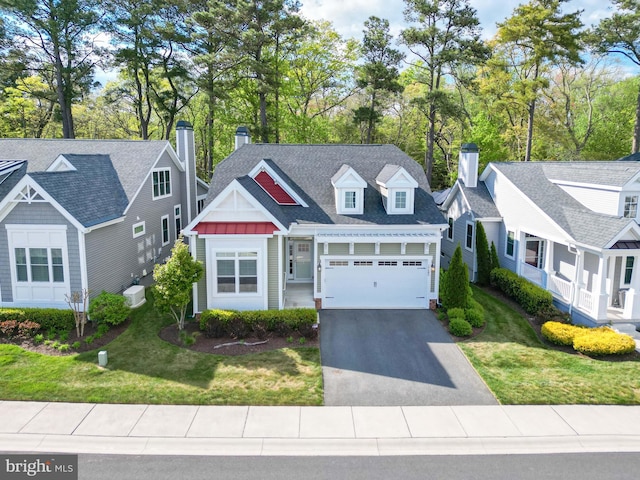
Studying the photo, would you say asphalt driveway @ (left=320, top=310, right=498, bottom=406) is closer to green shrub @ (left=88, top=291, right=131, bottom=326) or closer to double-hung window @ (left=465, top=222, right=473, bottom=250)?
double-hung window @ (left=465, top=222, right=473, bottom=250)

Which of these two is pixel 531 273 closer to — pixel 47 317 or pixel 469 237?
pixel 469 237

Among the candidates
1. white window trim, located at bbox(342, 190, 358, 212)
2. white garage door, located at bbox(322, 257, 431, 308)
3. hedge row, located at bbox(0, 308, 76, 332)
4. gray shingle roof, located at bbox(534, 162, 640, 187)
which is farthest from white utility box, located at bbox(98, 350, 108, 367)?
gray shingle roof, located at bbox(534, 162, 640, 187)

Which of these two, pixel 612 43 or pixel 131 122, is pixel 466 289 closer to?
pixel 612 43

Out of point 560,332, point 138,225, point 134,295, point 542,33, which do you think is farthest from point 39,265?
point 542,33

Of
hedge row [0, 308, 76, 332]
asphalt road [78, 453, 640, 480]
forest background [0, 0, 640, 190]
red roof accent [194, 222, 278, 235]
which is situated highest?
forest background [0, 0, 640, 190]

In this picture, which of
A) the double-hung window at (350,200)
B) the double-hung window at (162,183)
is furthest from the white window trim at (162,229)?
the double-hung window at (350,200)

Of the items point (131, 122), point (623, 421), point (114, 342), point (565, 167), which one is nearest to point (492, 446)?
point (623, 421)
